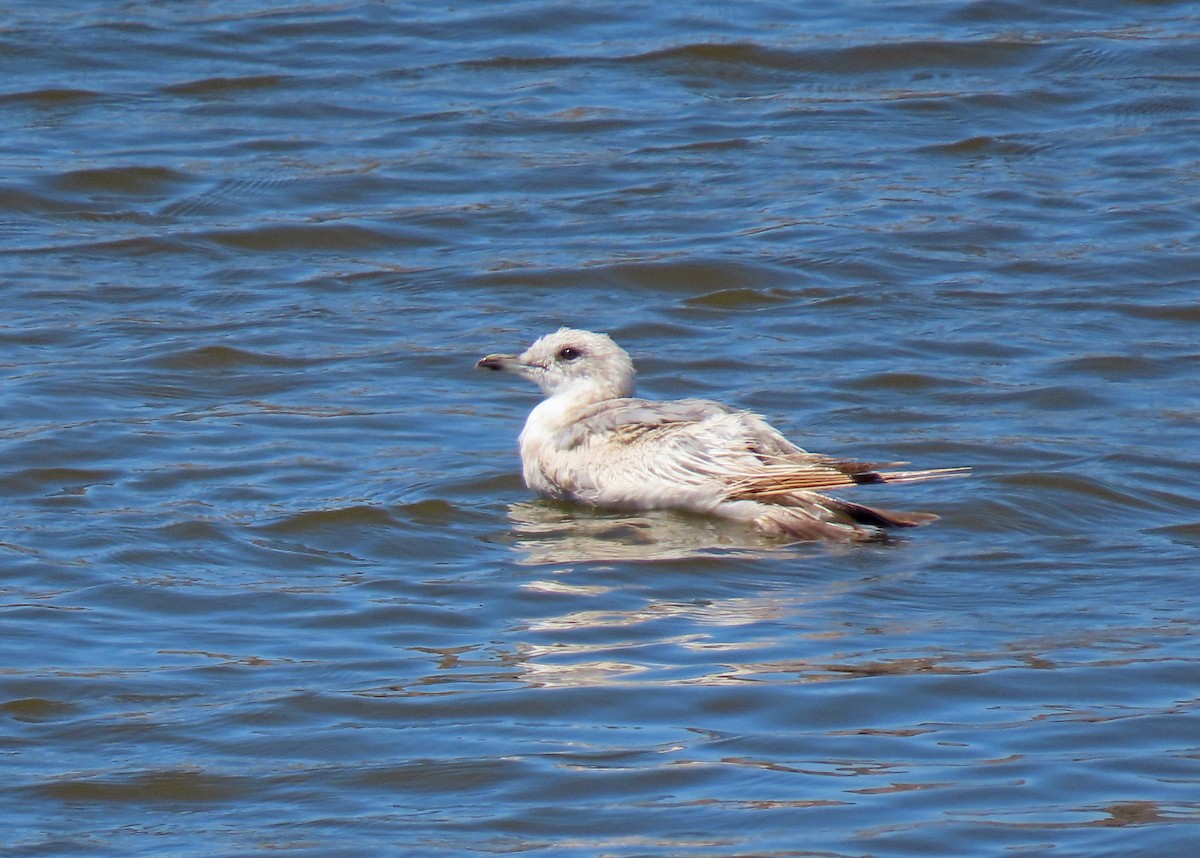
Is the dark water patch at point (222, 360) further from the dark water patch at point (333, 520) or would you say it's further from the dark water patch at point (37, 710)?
the dark water patch at point (37, 710)

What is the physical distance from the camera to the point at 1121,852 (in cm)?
488

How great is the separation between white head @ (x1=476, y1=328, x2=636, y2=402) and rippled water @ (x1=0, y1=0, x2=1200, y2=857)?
509mm

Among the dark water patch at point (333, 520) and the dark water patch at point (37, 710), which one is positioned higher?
the dark water patch at point (37, 710)

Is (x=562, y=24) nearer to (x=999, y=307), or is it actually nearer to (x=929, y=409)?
(x=999, y=307)

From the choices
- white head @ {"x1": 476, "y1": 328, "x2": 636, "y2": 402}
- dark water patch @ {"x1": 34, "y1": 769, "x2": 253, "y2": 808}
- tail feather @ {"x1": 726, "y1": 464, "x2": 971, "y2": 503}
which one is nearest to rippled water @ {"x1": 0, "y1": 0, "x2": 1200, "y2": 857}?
dark water patch @ {"x1": 34, "y1": 769, "x2": 253, "y2": 808}

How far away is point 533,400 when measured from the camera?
34.8 ft

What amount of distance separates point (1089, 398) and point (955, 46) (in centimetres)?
734

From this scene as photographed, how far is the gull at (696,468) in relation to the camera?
8.16m

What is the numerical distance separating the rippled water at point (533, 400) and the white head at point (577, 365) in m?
0.51

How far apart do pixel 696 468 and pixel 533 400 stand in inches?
92.4

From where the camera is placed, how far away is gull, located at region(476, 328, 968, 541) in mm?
8156

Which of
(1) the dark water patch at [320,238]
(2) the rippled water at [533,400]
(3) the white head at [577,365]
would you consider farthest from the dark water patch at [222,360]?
(1) the dark water patch at [320,238]

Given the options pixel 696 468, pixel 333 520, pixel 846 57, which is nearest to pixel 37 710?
pixel 333 520

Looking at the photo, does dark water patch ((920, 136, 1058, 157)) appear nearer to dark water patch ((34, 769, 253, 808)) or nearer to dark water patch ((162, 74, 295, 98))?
dark water patch ((162, 74, 295, 98))
